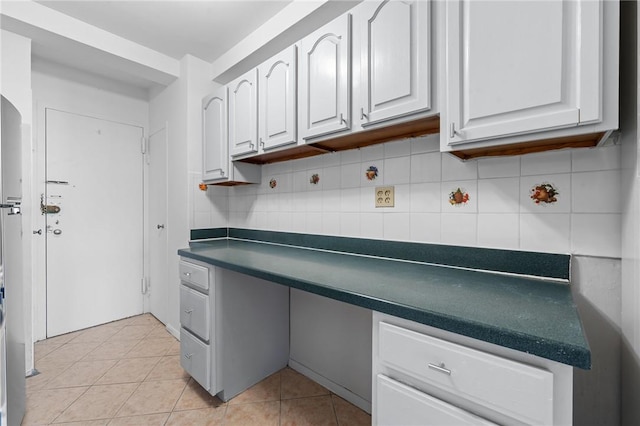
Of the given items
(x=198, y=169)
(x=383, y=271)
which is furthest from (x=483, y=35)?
(x=198, y=169)

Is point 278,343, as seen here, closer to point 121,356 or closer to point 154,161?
point 121,356

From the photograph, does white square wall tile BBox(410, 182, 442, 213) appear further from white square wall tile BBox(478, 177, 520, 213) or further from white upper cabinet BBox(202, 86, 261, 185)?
white upper cabinet BBox(202, 86, 261, 185)

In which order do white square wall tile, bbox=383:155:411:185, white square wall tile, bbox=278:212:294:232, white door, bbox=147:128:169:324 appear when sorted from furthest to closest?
white door, bbox=147:128:169:324 → white square wall tile, bbox=278:212:294:232 → white square wall tile, bbox=383:155:411:185

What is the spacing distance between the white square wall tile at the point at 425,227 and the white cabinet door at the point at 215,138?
1373mm

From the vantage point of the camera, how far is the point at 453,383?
2.32 feet

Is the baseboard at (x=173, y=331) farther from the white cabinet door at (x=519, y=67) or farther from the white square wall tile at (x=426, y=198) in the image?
the white cabinet door at (x=519, y=67)

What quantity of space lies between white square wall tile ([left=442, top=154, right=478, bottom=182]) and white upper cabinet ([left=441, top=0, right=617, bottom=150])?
0.29 m

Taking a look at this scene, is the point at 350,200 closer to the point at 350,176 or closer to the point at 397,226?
the point at 350,176

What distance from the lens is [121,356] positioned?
Result: 2.19 m

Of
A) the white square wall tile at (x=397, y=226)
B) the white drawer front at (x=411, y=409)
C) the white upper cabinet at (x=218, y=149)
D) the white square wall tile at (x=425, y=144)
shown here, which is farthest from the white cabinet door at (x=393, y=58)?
the white upper cabinet at (x=218, y=149)

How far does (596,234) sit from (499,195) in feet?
1.05

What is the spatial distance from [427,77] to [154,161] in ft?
9.25

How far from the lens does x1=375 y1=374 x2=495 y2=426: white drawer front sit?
709mm

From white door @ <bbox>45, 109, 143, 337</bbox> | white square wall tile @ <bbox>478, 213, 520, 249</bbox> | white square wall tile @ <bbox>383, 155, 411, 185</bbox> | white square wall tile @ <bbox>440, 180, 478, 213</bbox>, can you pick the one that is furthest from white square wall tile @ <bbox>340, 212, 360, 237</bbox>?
white door @ <bbox>45, 109, 143, 337</bbox>
